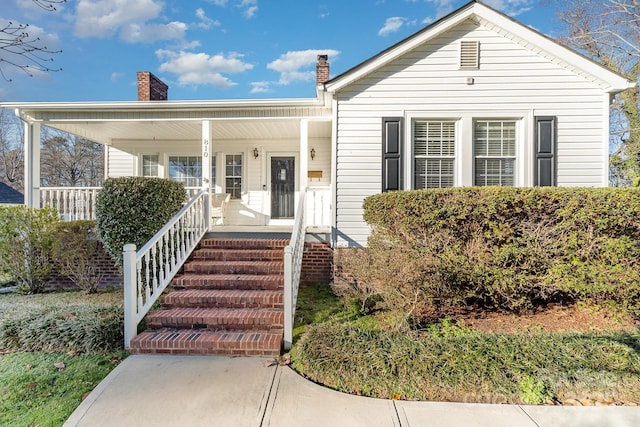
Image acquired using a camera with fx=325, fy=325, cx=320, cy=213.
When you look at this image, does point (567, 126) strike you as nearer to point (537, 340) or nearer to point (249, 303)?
point (537, 340)

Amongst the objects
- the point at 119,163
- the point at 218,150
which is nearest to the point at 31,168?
the point at 119,163

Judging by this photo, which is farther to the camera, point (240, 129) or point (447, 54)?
point (240, 129)

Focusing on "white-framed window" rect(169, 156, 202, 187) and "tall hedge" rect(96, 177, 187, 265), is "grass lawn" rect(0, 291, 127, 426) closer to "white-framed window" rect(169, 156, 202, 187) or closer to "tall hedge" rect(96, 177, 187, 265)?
"tall hedge" rect(96, 177, 187, 265)

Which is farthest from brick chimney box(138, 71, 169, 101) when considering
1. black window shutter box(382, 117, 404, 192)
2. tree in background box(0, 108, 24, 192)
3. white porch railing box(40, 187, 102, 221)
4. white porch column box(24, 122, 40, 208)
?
tree in background box(0, 108, 24, 192)

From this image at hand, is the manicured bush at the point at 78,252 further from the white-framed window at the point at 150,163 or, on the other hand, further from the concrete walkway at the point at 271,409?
the concrete walkway at the point at 271,409

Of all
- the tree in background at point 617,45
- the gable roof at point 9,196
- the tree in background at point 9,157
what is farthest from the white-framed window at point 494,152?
the tree in background at point 9,157

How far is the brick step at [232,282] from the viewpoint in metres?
4.78

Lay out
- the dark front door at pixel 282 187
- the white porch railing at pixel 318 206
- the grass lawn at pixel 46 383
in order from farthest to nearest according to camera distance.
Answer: the dark front door at pixel 282 187
the white porch railing at pixel 318 206
the grass lawn at pixel 46 383

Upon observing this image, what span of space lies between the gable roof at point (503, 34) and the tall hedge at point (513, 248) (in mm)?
2806

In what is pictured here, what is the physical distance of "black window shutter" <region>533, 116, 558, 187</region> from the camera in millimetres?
5859

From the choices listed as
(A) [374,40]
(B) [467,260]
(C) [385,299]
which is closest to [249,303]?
(C) [385,299]

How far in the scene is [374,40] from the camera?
1462 cm

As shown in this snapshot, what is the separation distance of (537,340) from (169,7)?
1271 centimetres

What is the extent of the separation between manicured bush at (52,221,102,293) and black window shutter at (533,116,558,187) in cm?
836
